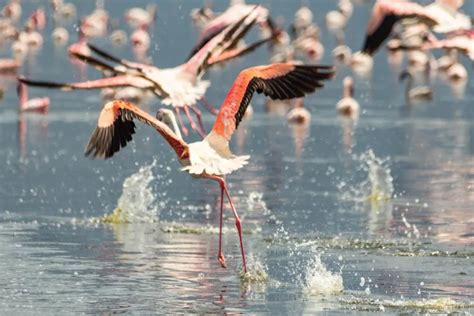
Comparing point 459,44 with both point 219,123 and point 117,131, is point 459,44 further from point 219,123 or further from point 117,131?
point 117,131

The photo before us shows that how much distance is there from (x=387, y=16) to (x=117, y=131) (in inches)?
190

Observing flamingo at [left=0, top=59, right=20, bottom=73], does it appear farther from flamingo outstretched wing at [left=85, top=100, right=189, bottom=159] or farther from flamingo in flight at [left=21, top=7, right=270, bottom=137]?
flamingo outstretched wing at [left=85, top=100, right=189, bottom=159]

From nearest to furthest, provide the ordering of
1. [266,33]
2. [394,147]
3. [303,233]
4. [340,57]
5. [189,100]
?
1. [303,233]
2. [189,100]
3. [394,147]
4. [340,57]
5. [266,33]

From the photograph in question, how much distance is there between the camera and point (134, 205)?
16.7m

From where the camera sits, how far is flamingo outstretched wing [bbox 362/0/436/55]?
17453 mm

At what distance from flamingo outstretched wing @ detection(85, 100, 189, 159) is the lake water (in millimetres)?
889

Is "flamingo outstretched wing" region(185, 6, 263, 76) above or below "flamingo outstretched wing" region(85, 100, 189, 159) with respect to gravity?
above

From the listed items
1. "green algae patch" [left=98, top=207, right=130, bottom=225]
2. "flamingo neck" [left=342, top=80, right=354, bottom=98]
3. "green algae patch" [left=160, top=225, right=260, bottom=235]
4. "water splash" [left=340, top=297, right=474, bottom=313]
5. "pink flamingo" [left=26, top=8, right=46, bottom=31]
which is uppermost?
Answer: "pink flamingo" [left=26, top=8, right=46, bottom=31]

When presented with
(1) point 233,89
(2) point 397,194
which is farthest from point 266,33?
(1) point 233,89

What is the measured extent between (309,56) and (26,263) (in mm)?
33914

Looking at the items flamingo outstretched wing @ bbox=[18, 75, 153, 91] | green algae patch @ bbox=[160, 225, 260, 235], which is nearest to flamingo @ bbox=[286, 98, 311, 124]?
flamingo outstretched wing @ bbox=[18, 75, 153, 91]

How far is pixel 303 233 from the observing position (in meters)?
15.5

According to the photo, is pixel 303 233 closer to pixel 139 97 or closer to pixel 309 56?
pixel 139 97

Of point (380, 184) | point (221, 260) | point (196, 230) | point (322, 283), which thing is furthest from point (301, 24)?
point (322, 283)
